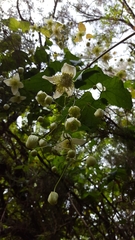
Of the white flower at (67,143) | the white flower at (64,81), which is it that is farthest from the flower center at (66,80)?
the white flower at (67,143)

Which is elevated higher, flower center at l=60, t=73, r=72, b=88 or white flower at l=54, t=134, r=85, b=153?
flower center at l=60, t=73, r=72, b=88

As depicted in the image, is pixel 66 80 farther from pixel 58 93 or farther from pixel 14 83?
pixel 14 83

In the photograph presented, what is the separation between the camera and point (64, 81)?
69 cm

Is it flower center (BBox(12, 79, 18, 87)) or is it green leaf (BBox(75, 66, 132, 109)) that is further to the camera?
flower center (BBox(12, 79, 18, 87))

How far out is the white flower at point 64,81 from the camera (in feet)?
2.25

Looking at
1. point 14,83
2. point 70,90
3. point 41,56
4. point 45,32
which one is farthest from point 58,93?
point 45,32

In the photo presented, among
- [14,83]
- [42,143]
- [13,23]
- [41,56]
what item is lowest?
[42,143]

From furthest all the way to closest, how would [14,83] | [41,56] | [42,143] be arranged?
1. [41,56]
2. [14,83]
3. [42,143]

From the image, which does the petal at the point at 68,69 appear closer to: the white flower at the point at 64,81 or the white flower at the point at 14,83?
the white flower at the point at 64,81

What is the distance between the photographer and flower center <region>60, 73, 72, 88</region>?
2.27 feet

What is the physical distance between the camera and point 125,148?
1145 millimetres

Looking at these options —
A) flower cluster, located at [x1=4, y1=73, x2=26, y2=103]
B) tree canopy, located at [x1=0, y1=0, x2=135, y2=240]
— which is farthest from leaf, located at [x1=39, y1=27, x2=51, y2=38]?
flower cluster, located at [x1=4, y1=73, x2=26, y2=103]

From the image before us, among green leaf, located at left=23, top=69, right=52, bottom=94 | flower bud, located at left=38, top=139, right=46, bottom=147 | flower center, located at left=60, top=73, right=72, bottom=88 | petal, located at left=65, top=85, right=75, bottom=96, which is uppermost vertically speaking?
green leaf, located at left=23, top=69, right=52, bottom=94

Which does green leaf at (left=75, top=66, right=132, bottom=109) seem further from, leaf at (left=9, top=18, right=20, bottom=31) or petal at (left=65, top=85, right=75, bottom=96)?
leaf at (left=9, top=18, right=20, bottom=31)
